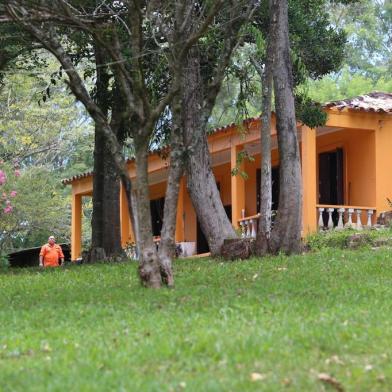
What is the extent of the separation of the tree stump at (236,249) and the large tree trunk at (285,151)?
0.44 m

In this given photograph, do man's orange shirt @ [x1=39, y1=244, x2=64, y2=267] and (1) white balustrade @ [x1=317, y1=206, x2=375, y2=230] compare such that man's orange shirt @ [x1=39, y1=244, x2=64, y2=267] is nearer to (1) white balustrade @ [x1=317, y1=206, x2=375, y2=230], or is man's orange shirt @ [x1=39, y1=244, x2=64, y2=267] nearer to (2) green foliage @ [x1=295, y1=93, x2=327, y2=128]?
(1) white balustrade @ [x1=317, y1=206, x2=375, y2=230]

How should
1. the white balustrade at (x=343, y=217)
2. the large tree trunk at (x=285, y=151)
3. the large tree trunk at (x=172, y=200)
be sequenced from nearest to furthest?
the large tree trunk at (x=172, y=200)
the large tree trunk at (x=285, y=151)
the white balustrade at (x=343, y=217)

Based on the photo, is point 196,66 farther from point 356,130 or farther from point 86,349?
point 86,349

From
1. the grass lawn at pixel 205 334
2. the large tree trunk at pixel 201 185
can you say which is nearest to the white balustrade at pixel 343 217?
the large tree trunk at pixel 201 185

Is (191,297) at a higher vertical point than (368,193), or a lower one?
lower

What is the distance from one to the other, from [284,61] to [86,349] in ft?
28.9

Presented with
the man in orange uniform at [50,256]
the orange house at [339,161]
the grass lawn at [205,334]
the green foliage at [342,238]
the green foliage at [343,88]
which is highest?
the green foliage at [343,88]

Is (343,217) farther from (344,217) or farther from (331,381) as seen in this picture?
(331,381)

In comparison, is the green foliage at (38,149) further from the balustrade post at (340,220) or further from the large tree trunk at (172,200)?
the large tree trunk at (172,200)

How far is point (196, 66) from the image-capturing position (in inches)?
582

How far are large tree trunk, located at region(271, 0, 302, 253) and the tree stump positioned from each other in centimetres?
44

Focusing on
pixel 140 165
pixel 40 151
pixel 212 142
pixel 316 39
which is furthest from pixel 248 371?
pixel 40 151

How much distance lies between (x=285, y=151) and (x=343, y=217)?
4.00m

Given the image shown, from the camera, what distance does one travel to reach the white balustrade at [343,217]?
17.1 m
